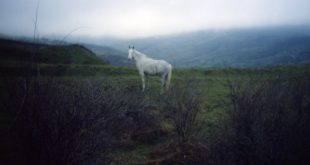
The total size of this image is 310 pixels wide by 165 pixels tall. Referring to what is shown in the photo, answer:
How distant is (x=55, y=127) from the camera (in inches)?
175

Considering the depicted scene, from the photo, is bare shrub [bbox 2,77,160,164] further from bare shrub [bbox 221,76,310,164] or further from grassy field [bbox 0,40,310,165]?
bare shrub [bbox 221,76,310,164]

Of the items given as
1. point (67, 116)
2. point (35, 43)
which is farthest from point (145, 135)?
point (35, 43)

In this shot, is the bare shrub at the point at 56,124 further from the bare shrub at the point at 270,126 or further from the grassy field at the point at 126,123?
the bare shrub at the point at 270,126

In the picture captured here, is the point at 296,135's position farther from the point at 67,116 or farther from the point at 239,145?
the point at 67,116

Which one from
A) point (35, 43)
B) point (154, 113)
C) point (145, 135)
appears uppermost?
point (35, 43)

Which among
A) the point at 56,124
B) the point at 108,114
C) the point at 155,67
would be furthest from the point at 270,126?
the point at 155,67

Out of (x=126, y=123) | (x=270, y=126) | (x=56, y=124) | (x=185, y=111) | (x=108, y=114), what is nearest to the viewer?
(x=56, y=124)

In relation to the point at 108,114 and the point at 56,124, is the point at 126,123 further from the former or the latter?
the point at 56,124

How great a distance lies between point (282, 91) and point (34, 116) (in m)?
7.67

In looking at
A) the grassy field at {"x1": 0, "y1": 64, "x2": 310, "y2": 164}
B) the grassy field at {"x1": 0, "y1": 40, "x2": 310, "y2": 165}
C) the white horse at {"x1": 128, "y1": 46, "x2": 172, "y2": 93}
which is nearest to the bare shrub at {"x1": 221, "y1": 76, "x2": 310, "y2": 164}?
the grassy field at {"x1": 0, "y1": 40, "x2": 310, "y2": 165}

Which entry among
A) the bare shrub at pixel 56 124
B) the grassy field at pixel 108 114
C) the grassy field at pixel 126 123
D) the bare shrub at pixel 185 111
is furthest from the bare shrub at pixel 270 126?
the bare shrub at pixel 56 124

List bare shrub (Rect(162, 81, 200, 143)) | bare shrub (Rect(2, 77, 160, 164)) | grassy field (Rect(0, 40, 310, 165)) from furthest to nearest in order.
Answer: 1. bare shrub (Rect(162, 81, 200, 143))
2. grassy field (Rect(0, 40, 310, 165))
3. bare shrub (Rect(2, 77, 160, 164))

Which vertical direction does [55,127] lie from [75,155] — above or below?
above

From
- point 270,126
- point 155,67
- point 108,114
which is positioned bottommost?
point 270,126
